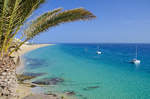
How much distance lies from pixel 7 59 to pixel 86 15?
163 inches

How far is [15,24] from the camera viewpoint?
17.2 ft

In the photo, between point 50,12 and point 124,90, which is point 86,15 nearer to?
point 50,12

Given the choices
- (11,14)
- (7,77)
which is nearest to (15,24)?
(11,14)

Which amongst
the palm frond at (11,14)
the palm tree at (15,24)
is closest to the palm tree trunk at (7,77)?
the palm tree at (15,24)

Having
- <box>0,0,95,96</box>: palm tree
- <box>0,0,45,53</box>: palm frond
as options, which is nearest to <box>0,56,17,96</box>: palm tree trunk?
<box>0,0,95,96</box>: palm tree

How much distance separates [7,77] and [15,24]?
7.70 feet

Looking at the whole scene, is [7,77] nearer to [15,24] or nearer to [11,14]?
[15,24]

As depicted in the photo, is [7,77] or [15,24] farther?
[7,77]

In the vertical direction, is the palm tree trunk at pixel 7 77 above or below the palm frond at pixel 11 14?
below

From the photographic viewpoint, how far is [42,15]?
6949mm

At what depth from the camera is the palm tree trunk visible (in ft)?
18.4

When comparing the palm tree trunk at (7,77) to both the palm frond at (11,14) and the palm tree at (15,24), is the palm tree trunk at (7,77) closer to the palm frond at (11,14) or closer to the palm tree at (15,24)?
the palm tree at (15,24)

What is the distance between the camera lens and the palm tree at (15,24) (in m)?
4.79

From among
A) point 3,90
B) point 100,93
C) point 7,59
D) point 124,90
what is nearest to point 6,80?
point 3,90
